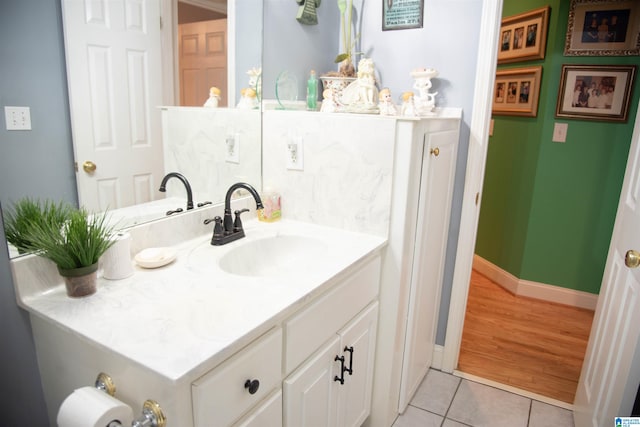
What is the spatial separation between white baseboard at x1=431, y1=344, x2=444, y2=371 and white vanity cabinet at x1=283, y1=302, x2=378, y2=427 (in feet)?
2.25

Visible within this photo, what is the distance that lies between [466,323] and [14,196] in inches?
103

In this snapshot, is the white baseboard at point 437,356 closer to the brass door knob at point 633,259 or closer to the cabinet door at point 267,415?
the brass door knob at point 633,259

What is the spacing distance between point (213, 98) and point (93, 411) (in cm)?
116

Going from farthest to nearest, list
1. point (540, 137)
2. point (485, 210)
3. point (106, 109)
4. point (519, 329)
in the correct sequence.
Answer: point (485, 210), point (540, 137), point (519, 329), point (106, 109)

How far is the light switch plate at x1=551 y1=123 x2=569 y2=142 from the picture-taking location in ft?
9.67

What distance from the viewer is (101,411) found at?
0.86m

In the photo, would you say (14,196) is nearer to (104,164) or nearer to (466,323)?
(104,164)

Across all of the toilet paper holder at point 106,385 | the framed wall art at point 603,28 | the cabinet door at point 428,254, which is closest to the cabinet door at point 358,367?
the cabinet door at point 428,254

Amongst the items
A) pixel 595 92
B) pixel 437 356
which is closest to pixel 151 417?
pixel 437 356

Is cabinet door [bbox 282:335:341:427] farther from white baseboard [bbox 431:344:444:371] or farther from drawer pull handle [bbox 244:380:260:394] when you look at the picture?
white baseboard [bbox 431:344:444:371]

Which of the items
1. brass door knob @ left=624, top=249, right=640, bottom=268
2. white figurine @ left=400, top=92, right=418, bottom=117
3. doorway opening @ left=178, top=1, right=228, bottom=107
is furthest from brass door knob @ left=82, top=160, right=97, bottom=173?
brass door knob @ left=624, top=249, right=640, bottom=268

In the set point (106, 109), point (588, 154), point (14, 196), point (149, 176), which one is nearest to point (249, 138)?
point (149, 176)

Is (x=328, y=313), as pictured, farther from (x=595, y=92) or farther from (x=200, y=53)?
(x=595, y=92)

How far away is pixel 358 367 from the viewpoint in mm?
1655
